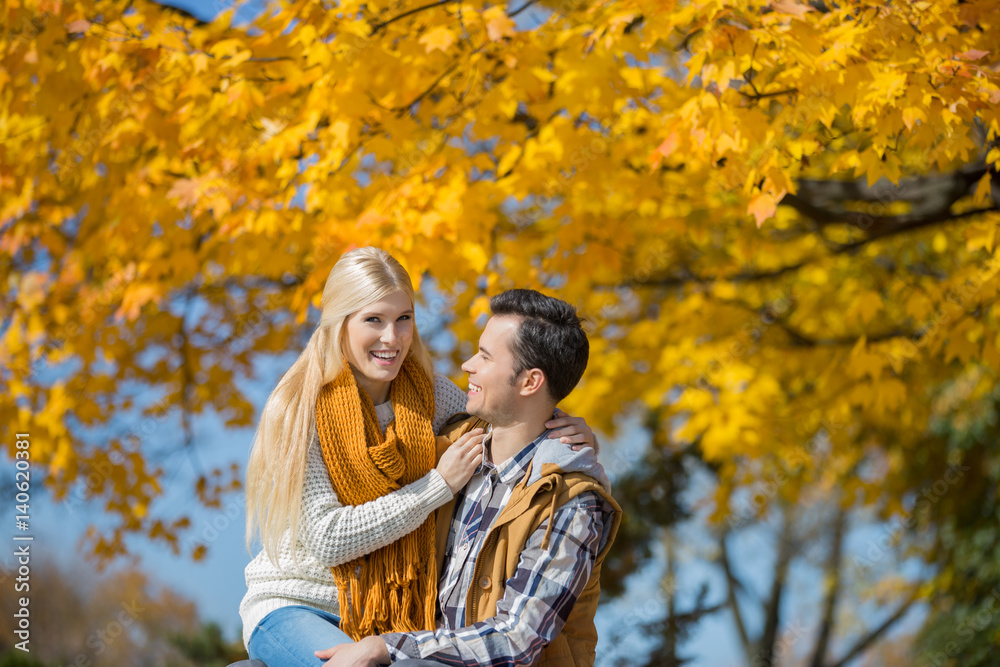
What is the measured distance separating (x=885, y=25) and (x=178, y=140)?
→ 3.05 m

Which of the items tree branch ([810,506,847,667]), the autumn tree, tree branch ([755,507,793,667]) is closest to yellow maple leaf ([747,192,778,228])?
the autumn tree

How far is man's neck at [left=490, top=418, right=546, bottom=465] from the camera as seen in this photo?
2295mm

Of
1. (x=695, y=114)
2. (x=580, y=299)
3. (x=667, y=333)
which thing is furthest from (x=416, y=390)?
(x=667, y=333)

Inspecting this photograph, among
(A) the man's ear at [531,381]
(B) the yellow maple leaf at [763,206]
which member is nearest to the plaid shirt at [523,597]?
(A) the man's ear at [531,381]

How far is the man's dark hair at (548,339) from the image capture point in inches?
88.7

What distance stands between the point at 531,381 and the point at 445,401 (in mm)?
474

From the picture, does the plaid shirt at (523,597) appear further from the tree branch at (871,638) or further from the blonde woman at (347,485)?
the tree branch at (871,638)

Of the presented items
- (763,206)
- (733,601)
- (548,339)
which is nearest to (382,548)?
(548,339)

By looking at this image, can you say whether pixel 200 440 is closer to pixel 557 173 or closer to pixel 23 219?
pixel 23 219

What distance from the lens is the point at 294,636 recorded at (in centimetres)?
220

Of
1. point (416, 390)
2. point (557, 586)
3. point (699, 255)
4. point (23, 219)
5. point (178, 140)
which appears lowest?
point (557, 586)

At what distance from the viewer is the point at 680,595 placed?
294 inches

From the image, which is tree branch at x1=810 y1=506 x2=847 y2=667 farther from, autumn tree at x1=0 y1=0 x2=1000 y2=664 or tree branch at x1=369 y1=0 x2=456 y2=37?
tree branch at x1=369 y1=0 x2=456 y2=37

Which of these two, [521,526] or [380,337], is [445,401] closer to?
[380,337]
